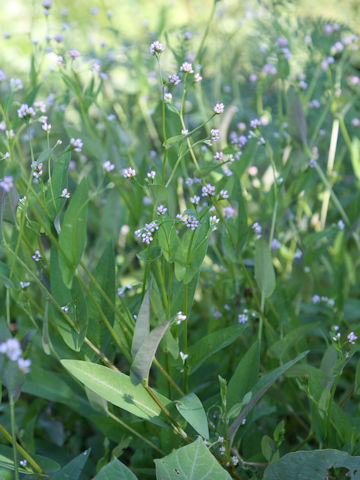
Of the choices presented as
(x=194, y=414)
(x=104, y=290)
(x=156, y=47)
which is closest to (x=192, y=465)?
(x=194, y=414)

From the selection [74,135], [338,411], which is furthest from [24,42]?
[338,411]

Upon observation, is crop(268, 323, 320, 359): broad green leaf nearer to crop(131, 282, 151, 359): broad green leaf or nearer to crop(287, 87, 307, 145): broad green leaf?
crop(131, 282, 151, 359): broad green leaf

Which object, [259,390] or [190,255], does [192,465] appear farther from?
[190,255]

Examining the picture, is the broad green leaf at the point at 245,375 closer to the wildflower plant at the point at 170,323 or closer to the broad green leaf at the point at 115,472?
the wildflower plant at the point at 170,323

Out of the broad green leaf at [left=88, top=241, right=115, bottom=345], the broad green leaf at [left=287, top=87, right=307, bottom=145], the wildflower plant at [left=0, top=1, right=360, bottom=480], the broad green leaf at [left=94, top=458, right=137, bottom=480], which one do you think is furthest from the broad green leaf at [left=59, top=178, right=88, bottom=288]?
the broad green leaf at [left=287, top=87, right=307, bottom=145]

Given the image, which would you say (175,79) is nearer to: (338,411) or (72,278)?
(72,278)

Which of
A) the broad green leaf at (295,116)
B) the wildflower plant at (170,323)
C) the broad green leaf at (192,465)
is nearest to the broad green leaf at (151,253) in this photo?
the wildflower plant at (170,323)
